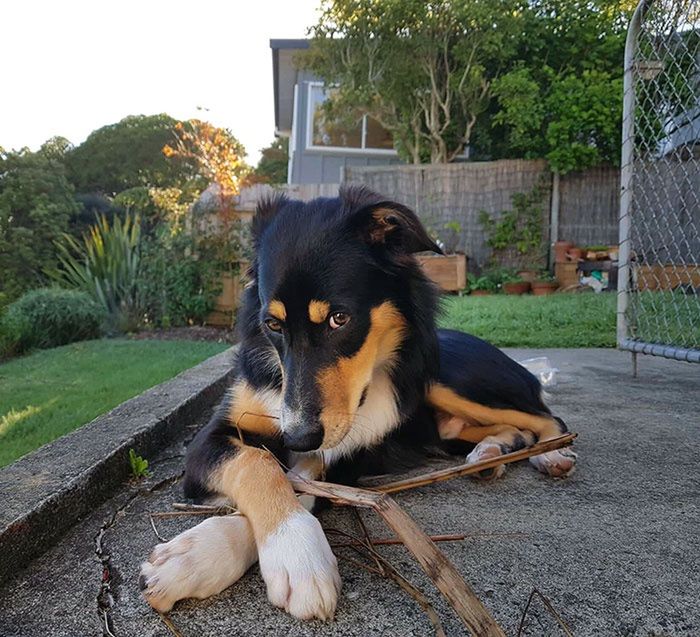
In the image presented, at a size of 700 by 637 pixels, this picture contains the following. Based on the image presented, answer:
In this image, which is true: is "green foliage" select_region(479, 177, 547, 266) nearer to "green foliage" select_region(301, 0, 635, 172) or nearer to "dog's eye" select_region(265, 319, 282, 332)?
"green foliage" select_region(301, 0, 635, 172)

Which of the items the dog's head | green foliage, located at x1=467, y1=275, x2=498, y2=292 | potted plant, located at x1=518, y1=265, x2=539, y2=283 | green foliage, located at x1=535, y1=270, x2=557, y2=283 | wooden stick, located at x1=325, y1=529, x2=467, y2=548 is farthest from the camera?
potted plant, located at x1=518, y1=265, x2=539, y2=283

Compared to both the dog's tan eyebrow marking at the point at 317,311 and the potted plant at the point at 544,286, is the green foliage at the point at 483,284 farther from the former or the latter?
the dog's tan eyebrow marking at the point at 317,311

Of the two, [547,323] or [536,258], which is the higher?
[536,258]

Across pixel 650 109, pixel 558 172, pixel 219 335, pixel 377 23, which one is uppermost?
pixel 377 23

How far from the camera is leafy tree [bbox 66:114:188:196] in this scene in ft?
96.9

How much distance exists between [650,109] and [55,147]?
2959cm

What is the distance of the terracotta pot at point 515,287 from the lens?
10.7 m

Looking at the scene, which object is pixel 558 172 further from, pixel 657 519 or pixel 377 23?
pixel 657 519

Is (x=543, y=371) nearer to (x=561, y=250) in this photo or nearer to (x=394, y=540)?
(x=394, y=540)

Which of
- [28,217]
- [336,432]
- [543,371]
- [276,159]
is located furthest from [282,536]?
[276,159]

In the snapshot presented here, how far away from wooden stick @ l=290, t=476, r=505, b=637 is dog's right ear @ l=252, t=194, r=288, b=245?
112 centimetres

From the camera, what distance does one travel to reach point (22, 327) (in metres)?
6.91

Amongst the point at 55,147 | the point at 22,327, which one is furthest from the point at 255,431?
the point at 55,147

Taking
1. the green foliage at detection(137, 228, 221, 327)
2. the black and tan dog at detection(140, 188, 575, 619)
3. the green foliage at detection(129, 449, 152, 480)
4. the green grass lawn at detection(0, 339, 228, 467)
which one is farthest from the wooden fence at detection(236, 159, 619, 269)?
the green foliage at detection(129, 449, 152, 480)
